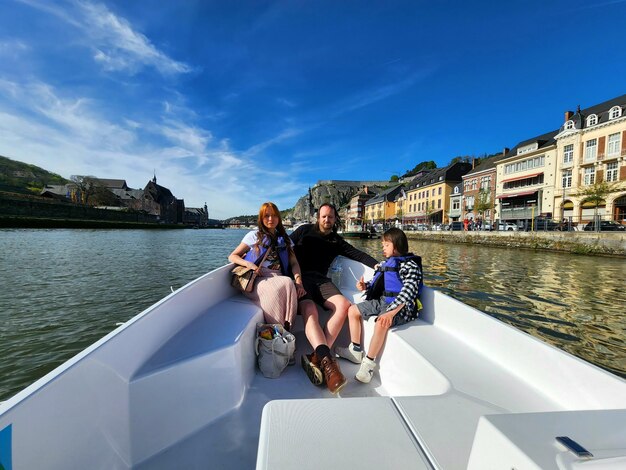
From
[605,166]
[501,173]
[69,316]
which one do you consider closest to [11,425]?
[69,316]

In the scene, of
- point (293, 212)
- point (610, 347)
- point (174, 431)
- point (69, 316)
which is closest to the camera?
point (174, 431)

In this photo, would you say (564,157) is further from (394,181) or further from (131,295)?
(394,181)

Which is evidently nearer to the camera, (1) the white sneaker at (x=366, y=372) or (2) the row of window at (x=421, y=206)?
(1) the white sneaker at (x=366, y=372)

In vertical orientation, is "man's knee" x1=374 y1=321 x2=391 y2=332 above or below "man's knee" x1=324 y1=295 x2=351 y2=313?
below

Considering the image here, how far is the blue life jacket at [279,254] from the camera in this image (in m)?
2.97

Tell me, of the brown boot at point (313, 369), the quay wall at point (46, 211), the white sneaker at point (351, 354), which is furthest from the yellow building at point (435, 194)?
the quay wall at point (46, 211)

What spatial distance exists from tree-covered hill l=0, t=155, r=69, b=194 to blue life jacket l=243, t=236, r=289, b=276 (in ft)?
307

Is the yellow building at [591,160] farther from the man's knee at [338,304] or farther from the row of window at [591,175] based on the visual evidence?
the man's knee at [338,304]

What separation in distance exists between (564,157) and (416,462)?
35652mm

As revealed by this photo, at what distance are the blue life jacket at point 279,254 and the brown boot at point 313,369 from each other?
1.01 metres

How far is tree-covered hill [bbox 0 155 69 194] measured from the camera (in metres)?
71.2

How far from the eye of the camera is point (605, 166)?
77.7 feet

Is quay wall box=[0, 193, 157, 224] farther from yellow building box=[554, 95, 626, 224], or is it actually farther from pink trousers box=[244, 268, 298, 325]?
yellow building box=[554, 95, 626, 224]

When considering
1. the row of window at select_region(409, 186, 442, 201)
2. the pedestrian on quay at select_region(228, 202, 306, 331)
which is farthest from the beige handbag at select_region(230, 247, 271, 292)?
the row of window at select_region(409, 186, 442, 201)
